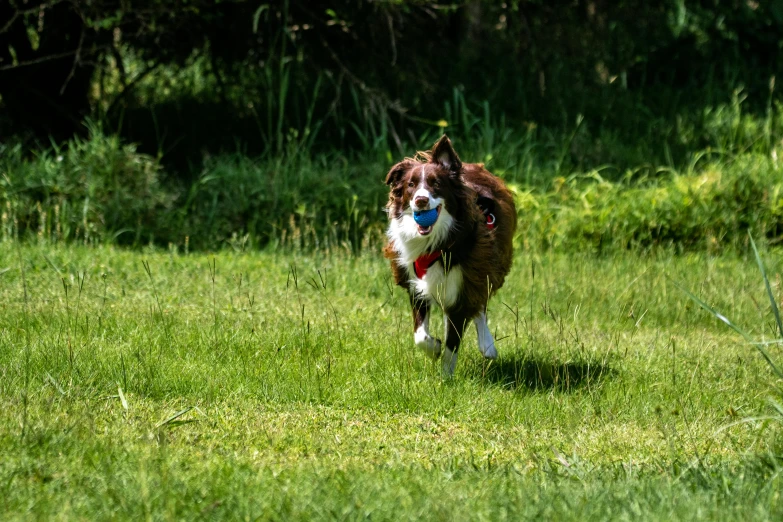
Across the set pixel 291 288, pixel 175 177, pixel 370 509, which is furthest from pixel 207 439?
pixel 175 177

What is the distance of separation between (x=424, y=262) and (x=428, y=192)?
1.58ft

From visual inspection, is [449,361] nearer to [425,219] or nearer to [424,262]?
[424,262]

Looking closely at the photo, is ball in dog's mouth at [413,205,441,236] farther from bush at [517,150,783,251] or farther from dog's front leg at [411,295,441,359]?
bush at [517,150,783,251]

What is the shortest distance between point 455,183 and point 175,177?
5329 mm

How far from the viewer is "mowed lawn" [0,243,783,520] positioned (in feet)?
11.6

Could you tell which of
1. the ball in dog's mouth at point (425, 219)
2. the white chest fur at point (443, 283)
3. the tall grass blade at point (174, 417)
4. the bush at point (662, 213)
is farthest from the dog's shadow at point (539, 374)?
the bush at point (662, 213)

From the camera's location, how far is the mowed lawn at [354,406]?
139 inches

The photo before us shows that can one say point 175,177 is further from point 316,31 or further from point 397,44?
point 397,44

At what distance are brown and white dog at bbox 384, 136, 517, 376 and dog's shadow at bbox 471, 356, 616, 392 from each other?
0.26 m

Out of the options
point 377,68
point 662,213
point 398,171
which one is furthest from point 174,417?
point 377,68

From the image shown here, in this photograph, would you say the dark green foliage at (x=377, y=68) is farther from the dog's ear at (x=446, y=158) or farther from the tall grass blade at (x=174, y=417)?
the tall grass blade at (x=174, y=417)

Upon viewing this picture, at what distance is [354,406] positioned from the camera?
4.95m

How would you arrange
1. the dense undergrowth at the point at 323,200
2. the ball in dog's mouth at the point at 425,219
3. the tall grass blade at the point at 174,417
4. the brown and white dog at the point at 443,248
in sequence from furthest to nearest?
1. the dense undergrowth at the point at 323,200
2. the brown and white dog at the point at 443,248
3. the ball in dog's mouth at the point at 425,219
4. the tall grass blade at the point at 174,417

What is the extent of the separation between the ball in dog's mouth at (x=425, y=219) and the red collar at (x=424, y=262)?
24 centimetres
